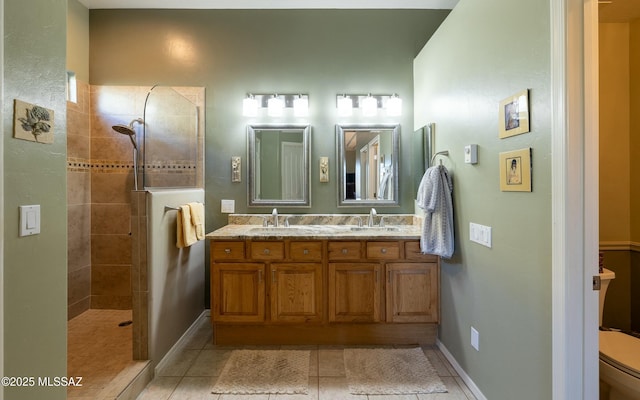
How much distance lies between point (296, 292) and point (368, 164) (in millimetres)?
1444

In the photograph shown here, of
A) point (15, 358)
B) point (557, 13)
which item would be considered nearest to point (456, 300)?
point (557, 13)

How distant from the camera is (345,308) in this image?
7.90 feet

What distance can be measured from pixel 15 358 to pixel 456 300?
2358mm

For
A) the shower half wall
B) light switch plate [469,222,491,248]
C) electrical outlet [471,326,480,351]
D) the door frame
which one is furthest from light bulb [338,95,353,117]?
electrical outlet [471,326,480,351]

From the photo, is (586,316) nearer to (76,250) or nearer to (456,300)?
(456,300)

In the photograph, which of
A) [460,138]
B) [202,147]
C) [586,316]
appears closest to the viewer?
[586,316]

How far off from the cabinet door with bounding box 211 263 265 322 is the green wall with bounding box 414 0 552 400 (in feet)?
4.91

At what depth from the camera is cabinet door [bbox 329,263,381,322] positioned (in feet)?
7.89

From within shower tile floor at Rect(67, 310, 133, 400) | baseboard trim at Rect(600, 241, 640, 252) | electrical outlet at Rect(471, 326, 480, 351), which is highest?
baseboard trim at Rect(600, 241, 640, 252)

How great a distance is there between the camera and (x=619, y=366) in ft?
4.54

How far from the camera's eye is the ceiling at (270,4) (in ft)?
9.57

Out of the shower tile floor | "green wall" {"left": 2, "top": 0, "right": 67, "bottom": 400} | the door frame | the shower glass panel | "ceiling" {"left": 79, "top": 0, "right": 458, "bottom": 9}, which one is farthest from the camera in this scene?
"ceiling" {"left": 79, "top": 0, "right": 458, "bottom": 9}

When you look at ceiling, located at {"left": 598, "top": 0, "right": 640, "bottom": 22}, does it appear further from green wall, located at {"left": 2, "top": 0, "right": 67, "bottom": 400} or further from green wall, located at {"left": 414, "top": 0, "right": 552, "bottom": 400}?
green wall, located at {"left": 2, "top": 0, "right": 67, "bottom": 400}

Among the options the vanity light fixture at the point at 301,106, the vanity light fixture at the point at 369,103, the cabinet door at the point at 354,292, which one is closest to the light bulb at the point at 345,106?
the vanity light fixture at the point at 369,103
